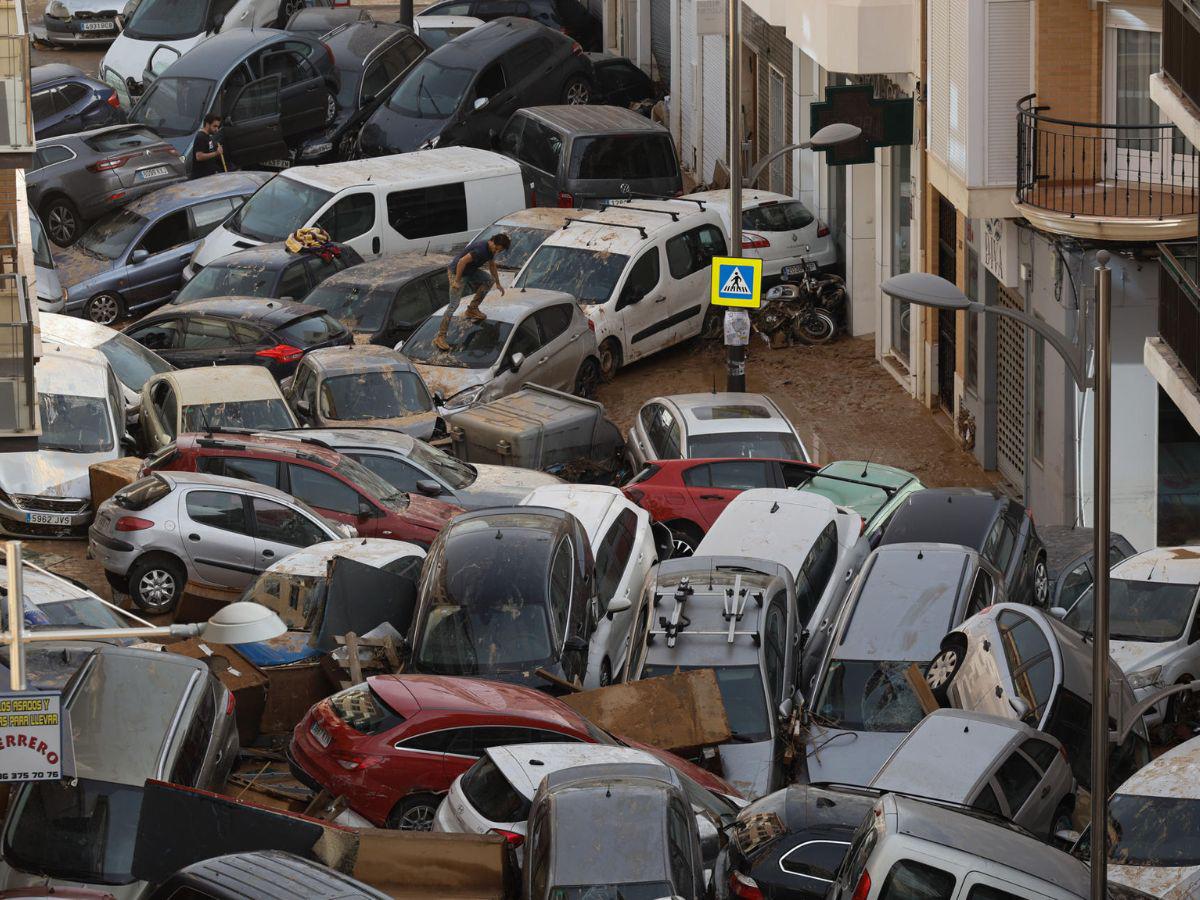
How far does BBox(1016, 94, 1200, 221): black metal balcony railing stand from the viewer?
62.9 ft

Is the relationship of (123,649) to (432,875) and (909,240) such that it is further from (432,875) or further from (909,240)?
(909,240)

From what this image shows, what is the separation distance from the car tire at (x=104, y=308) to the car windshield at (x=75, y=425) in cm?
705

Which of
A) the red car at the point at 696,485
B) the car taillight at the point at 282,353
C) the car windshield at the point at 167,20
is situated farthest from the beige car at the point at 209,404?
the car windshield at the point at 167,20

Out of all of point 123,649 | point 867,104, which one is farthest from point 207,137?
point 123,649

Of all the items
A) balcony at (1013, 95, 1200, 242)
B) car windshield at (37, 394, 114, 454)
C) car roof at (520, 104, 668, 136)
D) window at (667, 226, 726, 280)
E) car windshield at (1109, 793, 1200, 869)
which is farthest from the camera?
car roof at (520, 104, 668, 136)

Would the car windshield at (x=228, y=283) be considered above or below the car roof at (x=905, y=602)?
above

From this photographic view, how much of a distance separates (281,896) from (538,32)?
91.6ft

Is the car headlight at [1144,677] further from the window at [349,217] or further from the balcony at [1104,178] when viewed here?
the window at [349,217]

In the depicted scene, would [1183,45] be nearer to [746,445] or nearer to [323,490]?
[746,445]

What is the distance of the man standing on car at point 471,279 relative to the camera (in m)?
23.4

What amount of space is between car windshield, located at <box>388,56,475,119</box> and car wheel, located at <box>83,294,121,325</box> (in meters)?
7.79

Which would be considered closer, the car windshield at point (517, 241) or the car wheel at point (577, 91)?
the car windshield at point (517, 241)

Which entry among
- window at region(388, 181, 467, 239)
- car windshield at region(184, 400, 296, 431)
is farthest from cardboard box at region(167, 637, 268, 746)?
window at region(388, 181, 467, 239)

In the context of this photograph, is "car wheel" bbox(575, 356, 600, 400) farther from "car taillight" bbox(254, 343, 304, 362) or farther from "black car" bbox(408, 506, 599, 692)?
"black car" bbox(408, 506, 599, 692)
